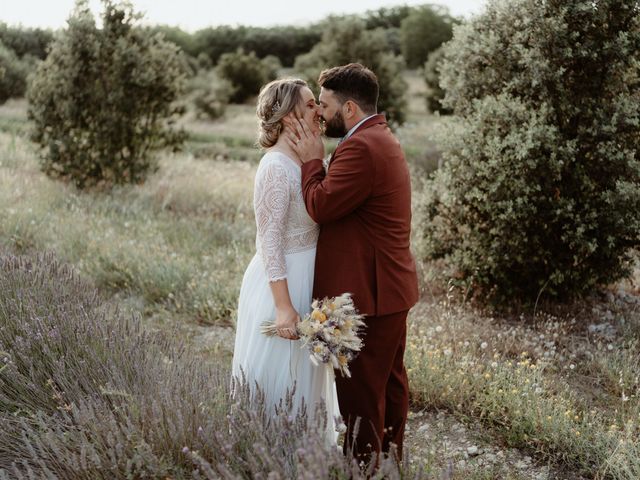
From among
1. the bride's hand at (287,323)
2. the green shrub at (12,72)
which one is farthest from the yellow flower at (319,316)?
the green shrub at (12,72)

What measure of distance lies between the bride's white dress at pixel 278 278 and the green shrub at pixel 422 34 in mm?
38237

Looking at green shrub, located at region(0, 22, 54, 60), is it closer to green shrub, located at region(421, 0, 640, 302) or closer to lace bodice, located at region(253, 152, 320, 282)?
green shrub, located at region(421, 0, 640, 302)

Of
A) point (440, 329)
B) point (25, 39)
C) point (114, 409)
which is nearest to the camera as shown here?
point (114, 409)

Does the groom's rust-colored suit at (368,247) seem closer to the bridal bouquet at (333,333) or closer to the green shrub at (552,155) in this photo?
the bridal bouquet at (333,333)

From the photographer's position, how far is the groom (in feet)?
9.51

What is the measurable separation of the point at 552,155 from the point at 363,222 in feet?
9.78

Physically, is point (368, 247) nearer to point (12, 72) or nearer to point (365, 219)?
point (365, 219)

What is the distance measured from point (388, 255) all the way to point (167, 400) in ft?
4.04

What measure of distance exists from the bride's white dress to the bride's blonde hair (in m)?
0.14

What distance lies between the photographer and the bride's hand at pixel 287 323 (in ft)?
9.84

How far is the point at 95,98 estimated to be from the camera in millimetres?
9898

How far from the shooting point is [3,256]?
4551mm

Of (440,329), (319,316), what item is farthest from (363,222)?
(440,329)

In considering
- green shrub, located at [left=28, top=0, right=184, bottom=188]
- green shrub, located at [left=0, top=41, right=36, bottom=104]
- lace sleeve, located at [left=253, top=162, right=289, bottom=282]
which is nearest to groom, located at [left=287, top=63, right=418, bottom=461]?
lace sleeve, located at [left=253, top=162, right=289, bottom=282]
